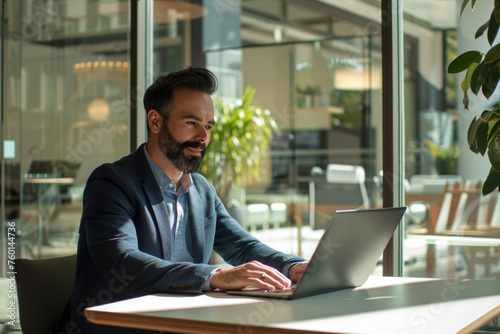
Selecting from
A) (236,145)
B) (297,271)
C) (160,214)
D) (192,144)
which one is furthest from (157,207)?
(236,145)

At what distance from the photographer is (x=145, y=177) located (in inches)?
80.0

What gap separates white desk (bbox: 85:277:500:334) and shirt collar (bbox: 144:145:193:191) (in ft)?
1.91

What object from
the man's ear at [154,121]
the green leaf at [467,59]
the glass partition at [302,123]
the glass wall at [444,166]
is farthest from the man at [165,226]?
the glass partition at [302,123]

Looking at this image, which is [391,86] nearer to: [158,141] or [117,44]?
[158,141]

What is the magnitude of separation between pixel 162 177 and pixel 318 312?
91 centimetres

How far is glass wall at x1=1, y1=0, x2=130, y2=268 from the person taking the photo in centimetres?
484

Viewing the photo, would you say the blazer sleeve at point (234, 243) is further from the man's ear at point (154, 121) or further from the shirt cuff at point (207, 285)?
the shirt cuff at point (207, 285)

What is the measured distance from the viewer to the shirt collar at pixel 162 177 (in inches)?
83.5

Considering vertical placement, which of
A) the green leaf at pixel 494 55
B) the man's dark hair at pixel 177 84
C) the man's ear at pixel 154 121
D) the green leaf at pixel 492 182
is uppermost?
the green leaf at pixel 494 55

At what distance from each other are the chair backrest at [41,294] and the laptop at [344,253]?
74 centimetres

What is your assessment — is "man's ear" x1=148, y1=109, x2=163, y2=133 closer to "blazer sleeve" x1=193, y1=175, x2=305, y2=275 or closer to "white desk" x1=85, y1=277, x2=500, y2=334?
"blazer sleeve" x1=193, y1=175, x2=305, y2=275

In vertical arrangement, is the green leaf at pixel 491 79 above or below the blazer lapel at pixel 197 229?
above

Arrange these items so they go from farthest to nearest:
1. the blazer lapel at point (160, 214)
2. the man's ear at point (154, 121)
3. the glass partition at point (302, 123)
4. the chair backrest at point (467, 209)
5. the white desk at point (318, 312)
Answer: the glass partition at point (302, 123)
the chair backrest at point (467, 209)
the man's ear at point (154, 121)
the blazer lapel at point (160, 214)
the white desk at point (318, 312)


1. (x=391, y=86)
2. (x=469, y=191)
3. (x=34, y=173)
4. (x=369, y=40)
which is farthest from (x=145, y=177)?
(x=369, y=40)
